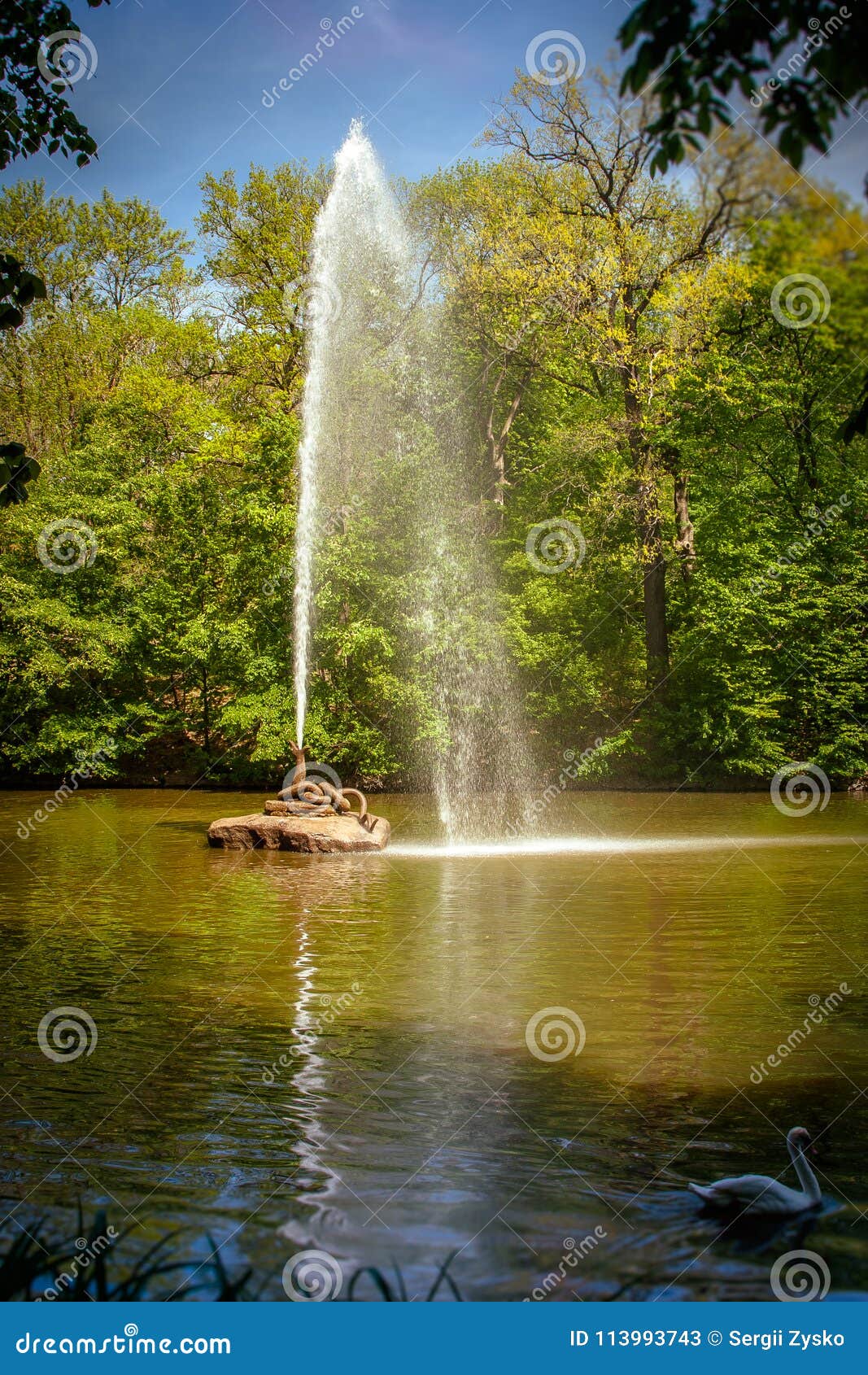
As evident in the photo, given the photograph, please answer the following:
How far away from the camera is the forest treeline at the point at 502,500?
28.5 meters

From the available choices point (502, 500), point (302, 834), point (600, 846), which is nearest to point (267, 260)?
point (502, 500)

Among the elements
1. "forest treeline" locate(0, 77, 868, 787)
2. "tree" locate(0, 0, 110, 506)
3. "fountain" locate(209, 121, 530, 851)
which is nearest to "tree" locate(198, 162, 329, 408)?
"forest treeline" locate(0, 77, 868, 787)

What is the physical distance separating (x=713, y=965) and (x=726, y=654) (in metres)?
20.7

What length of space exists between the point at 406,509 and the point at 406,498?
265 mm

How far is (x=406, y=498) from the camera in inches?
1187

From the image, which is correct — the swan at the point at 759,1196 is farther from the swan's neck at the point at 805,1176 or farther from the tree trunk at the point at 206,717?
the tree trunk at the point at 206,717

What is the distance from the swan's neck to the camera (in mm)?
4902

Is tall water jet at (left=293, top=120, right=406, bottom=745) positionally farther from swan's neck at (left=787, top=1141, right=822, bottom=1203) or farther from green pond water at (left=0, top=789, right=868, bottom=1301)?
swan's neck at (left=787, top=1141, right=822, bottom=1203)

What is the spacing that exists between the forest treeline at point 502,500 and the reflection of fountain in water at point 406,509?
0.48m

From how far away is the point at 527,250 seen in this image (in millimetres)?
29500

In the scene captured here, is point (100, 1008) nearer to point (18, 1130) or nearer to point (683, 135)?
point (18, 1130)

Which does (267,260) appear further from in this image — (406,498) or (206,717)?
(206,717)

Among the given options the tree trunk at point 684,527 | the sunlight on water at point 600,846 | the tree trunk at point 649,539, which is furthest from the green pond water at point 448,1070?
the tree trunk at point 684,527

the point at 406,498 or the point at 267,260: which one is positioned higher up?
the point at 267,260
